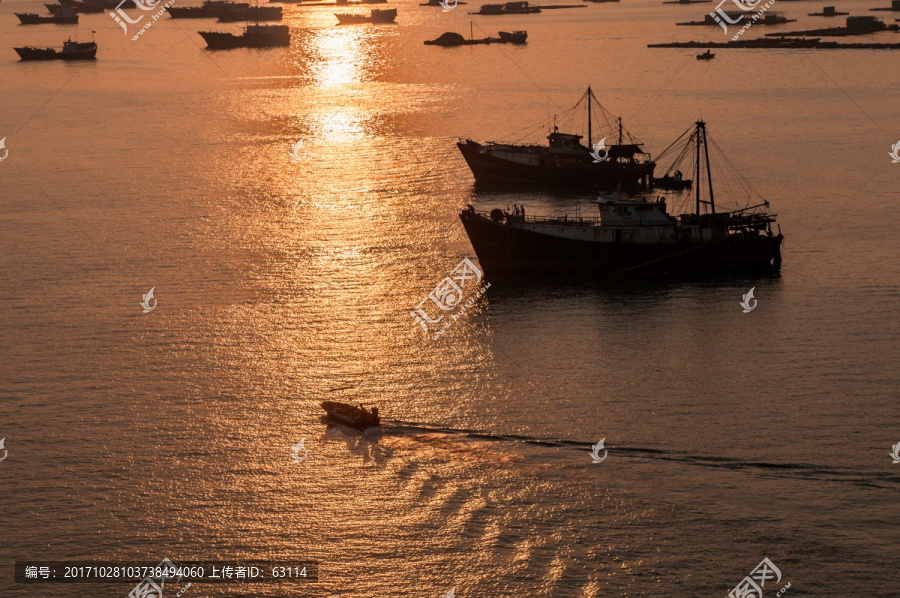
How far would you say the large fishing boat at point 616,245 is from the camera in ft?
243

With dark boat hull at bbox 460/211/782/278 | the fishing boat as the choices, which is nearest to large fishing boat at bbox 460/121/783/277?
dark boat hull at bbox 460/211/782/278

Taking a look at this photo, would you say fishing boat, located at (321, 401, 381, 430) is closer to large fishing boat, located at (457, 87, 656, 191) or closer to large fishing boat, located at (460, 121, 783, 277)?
large fishing boat, located at (460, 121, 783, 277)

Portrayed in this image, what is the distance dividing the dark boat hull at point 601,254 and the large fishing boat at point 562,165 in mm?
29336

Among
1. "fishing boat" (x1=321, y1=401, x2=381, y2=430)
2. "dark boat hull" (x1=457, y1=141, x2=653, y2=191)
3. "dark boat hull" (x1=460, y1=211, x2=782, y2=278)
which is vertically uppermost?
"dark boat hull" (x1=457, y1=141, x2=653, y2=191)

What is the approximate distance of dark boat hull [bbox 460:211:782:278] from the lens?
7406 centimetres

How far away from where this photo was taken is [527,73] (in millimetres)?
189250

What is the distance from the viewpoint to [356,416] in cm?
4872

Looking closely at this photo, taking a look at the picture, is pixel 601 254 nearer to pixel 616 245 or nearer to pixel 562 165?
pixel 616 245

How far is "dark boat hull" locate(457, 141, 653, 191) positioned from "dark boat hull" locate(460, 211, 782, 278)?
30.5 meters

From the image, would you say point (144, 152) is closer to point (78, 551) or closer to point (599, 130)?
point (599, 130)

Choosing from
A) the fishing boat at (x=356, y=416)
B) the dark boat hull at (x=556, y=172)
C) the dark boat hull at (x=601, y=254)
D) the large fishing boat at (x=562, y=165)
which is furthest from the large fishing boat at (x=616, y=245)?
the dark boat hull at (x=556, y=172)

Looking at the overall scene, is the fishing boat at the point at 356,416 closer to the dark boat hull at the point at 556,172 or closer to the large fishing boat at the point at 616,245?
the large fishing boat at the point at 616,245

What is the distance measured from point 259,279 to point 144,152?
55886 millimetres

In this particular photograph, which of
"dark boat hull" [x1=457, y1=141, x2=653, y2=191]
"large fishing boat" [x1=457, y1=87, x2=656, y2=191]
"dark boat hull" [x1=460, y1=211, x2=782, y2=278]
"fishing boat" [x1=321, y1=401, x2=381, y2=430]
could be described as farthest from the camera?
"large fishing boat" [x1=457, y1=87, x2=656, y2=191]
